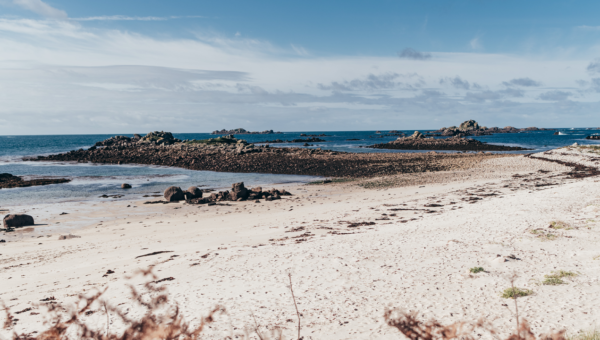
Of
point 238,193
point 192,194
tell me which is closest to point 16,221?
point 192,194

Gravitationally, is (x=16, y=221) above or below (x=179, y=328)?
below

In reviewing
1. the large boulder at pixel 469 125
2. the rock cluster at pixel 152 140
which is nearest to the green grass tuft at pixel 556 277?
the rock cluster at pixel 152 140

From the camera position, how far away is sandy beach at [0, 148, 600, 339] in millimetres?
5523

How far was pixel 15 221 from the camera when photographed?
14.6 metres

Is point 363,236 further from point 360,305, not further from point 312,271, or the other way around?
point 360,305

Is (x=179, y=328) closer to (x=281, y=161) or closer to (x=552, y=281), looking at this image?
(x=552, y=281)

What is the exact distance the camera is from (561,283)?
608 centimetres

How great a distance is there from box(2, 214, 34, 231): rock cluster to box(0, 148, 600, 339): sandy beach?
2.32ft

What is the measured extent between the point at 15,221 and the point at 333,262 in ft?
47.2

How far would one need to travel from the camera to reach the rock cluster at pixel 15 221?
14438 mm

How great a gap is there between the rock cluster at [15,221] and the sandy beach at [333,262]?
2.32 ft

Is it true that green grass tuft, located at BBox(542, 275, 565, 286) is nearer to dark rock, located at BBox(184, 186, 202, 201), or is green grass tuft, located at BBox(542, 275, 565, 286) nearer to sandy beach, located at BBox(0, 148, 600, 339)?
sandy beach, located at BBox(0, 148, 600, 339)

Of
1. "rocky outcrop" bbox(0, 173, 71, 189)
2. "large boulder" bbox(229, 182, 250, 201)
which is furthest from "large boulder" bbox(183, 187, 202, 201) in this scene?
"rocky outcrop" bbox(0, 173, 71, 189)

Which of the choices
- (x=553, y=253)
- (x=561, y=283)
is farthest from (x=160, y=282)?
(x=553, y=253)
